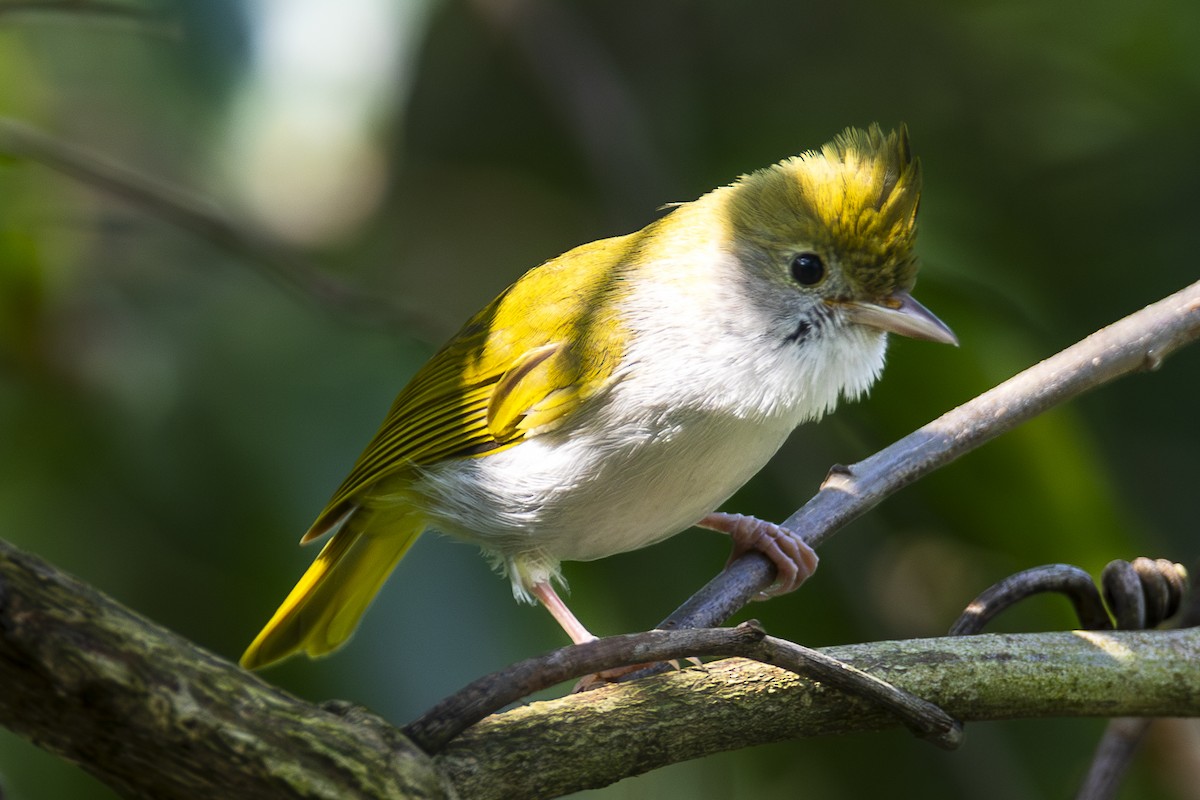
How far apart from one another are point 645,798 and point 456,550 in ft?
2.78

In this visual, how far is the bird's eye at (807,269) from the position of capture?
2.08 metres

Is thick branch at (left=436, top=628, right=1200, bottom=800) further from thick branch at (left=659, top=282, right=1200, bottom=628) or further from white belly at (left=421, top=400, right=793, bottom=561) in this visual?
white belly at (left=421, top=400, right=793, bottom=561)

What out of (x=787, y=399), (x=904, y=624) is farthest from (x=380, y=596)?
(x=904, y=624)

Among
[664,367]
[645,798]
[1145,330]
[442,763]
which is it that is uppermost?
[1145,330]

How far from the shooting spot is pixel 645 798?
313 cm

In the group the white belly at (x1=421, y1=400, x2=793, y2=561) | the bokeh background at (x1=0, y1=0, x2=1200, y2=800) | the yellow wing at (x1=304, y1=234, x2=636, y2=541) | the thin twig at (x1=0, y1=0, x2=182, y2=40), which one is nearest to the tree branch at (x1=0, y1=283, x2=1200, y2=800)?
the white belly at (x1=421, y1=400, x2=793, y2=561)

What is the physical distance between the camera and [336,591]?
244 centimetres

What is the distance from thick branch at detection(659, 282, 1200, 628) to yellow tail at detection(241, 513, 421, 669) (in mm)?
923

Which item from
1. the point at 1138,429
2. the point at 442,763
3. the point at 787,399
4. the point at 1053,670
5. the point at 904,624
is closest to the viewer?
the point at 442,763

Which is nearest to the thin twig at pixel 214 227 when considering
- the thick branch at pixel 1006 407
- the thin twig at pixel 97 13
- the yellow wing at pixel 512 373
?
the thin twig at pixel 97 13

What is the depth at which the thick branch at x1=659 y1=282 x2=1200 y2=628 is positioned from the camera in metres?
1.76

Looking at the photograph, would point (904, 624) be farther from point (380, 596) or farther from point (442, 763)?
point (442, 763)

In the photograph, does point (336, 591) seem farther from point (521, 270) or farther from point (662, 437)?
point (521, 270)

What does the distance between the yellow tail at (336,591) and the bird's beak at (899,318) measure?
3.16 feet
